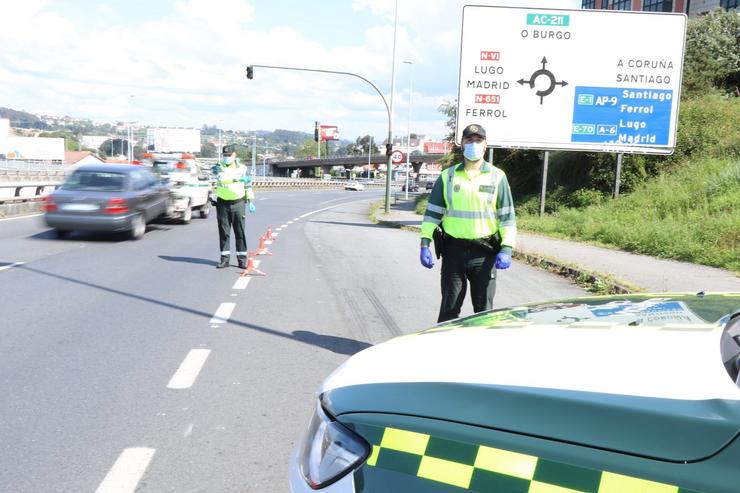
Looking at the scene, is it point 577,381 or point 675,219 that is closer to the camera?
point 577,381

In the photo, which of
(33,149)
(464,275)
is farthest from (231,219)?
(33,149)

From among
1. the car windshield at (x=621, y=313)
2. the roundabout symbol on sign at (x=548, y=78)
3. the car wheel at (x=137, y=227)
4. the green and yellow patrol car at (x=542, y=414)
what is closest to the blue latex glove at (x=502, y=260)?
the car windshield at (x=621, y=313)

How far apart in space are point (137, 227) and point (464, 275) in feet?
36.4

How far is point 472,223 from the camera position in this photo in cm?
511

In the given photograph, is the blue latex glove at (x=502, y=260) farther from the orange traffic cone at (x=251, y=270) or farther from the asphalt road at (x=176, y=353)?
the orange traffic cone at (x=251, y=270)

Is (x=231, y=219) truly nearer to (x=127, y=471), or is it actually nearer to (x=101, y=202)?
(x=101, y=202)

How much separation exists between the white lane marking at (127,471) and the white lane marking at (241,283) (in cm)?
550

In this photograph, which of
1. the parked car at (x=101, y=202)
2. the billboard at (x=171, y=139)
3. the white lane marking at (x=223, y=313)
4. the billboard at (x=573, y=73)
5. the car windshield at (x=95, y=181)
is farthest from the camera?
the billboard at (x=171, y=139)

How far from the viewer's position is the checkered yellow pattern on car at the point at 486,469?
1.54 metres

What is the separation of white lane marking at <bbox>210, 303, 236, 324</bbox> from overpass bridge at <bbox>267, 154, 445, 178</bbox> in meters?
102

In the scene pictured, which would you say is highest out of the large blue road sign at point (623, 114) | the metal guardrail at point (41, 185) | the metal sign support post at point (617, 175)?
the large blue road sign at point (623, 114)

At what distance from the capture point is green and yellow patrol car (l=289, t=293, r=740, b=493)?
1.55 meters

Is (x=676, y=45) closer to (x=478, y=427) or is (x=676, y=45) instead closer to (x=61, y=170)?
(x=478, y=427)

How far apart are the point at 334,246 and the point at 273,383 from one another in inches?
412
